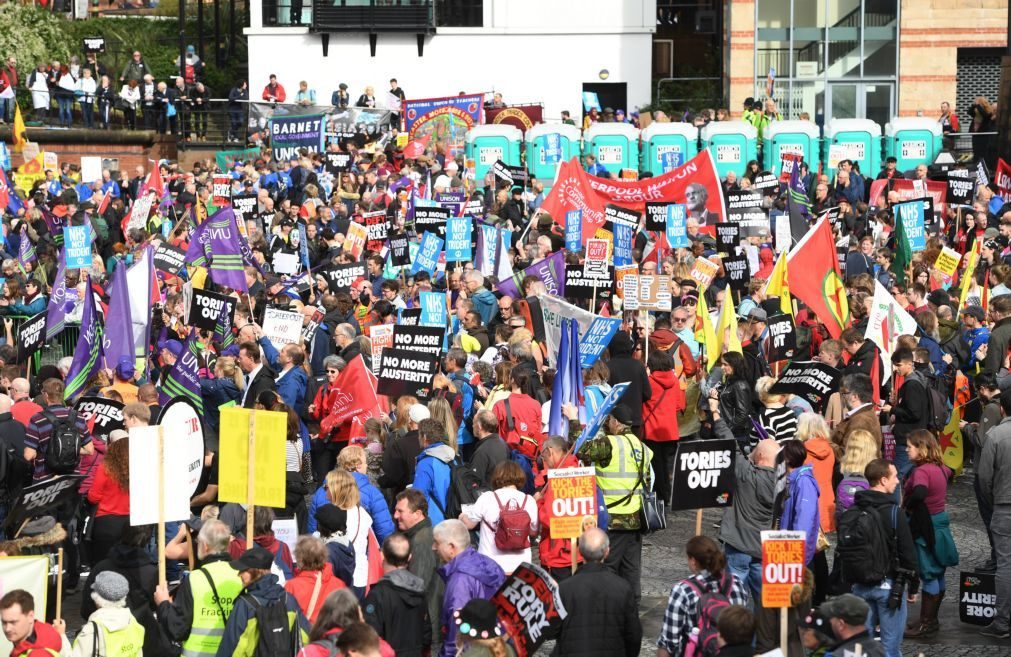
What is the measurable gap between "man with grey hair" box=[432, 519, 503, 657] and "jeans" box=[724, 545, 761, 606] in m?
1.93

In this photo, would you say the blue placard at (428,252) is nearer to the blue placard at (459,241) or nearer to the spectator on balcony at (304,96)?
the blue placard at (459,241)

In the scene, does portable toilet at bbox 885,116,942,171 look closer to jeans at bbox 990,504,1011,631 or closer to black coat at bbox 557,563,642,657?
jeans at bbox 990,504,1011,631

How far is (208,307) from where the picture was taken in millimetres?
16484

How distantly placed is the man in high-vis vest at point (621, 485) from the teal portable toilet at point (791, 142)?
20411mm

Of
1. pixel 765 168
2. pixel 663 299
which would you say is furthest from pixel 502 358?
pixel 765 168

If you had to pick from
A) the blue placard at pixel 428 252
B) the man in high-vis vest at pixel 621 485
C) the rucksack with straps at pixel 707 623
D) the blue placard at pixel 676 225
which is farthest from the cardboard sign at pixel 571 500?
the blue placard at pixel 676 225

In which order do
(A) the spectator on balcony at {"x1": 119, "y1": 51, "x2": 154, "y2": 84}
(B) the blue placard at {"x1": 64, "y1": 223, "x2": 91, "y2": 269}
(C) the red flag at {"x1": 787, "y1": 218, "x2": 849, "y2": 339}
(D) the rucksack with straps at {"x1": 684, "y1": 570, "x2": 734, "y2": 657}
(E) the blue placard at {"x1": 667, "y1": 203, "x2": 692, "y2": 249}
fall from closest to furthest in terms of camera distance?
(D) the rucksack with straps at {"x1": 684, "y1": 570, "x2": 734, "y2": 657} < (C) the red flag at {"x1": 787, "y1": 218, "x2": 849, "y2": 339} < (B) the blue placard at {"x1": 64, "y1": 223, "x2": 91, "y2": 269} < (E) the blue placard at {"x1": 667, "y1": 203, "x2": 692, "y2": 249} < (A) the spectator on balcony at {"x1": 119, "y1": 51, "x2": 154, "y2": 84}

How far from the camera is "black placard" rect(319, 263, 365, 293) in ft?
62.5

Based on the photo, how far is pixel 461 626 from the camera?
28.4 ft

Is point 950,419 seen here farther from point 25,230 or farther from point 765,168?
point 765,168

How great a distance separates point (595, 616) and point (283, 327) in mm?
7006

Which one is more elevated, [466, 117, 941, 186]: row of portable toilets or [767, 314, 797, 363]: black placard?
[466, 117, 941, 186]: row of portable toilets

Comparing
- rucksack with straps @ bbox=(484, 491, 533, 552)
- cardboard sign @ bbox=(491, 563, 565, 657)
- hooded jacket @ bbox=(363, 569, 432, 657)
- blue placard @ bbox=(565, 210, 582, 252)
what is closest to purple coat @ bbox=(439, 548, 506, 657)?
hooded jacket @ bbox=(363, 569, 432, 657)

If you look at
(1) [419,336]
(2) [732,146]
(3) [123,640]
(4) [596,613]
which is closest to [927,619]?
(4) [596,613]
